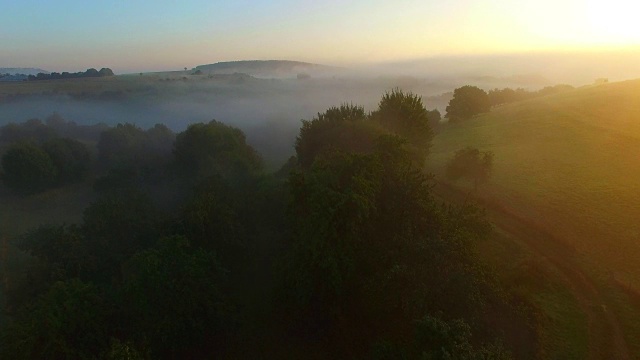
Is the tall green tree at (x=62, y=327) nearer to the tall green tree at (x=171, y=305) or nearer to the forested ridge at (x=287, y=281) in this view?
the forested ridge at (x=287, y=281)

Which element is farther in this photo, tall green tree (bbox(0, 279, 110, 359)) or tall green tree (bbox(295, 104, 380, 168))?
tall green tree (bbox(295, 104, 380, 168))

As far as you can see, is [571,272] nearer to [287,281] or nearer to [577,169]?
[577,169]

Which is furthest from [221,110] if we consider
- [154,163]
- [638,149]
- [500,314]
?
[500,314]

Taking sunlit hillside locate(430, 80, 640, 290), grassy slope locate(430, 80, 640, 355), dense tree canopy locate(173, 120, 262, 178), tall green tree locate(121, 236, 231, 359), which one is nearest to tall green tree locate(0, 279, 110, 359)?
tall green tree locate(121, 236, 231, 359)

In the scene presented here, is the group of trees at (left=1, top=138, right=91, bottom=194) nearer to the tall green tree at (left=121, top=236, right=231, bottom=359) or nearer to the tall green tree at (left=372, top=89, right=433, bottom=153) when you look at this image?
the tall green tree at (left=121, top=236, right=231, bottom=359)

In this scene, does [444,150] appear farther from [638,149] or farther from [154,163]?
[154,163]

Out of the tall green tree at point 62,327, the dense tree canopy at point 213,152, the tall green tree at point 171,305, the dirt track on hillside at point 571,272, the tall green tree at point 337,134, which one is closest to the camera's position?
the tall green tree at point 62,327

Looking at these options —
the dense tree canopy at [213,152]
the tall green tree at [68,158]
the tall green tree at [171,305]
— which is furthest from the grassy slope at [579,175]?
the tall green tree at [68,158]
